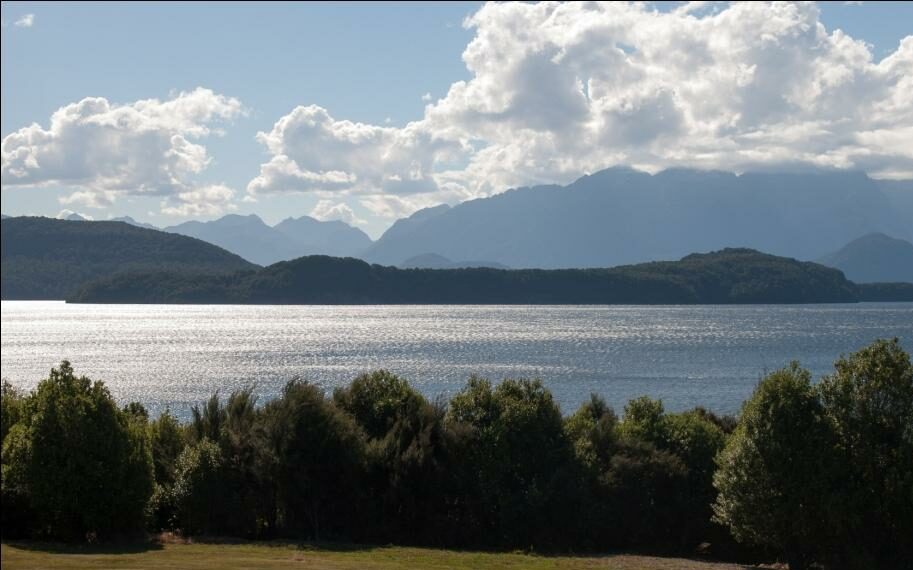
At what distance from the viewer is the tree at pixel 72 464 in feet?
111

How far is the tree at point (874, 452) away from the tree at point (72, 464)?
2851 cm

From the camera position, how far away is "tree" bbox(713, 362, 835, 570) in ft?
122

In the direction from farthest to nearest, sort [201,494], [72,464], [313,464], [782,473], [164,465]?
[164,465] < [313,464] < [201,494] < [782,473] < [72,464]

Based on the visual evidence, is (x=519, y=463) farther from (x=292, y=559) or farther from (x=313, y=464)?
(x=292, y=559)

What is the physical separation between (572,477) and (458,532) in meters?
5.92

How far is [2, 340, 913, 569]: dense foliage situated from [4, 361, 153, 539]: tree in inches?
2.4

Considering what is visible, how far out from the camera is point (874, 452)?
37.7 meters

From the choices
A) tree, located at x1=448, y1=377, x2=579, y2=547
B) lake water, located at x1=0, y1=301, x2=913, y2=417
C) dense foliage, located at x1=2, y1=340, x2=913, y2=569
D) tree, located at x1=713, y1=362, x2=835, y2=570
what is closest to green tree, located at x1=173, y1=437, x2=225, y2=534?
dense foliage, located at x1=2, y1=340, x2=913, y2=569

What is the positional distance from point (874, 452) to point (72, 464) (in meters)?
32.1

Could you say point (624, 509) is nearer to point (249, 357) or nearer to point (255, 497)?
point (255, 497)

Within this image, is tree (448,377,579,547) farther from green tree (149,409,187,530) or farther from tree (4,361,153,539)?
tree (4,361,153,539)

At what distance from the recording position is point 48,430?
34.1 m

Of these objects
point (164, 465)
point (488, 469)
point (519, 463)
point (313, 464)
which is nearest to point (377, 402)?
point (313, 464)

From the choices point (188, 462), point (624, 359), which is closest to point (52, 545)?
point (188, 462)
